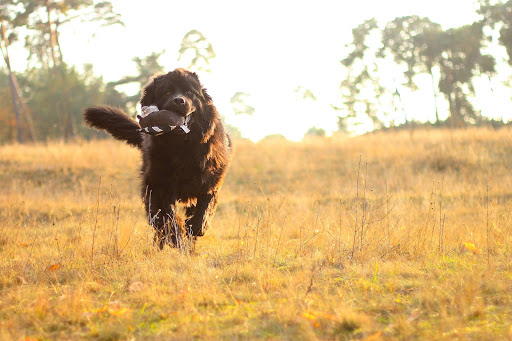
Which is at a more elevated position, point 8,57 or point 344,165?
point 8,57

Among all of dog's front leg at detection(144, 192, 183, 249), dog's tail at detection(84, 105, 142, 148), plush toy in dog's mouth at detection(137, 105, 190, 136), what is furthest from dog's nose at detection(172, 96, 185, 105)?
dog's tail at detection(84, 105, 142, 148)

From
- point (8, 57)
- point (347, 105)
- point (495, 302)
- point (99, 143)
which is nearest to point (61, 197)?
point (99, 143)

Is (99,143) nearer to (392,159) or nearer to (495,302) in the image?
(392,159)

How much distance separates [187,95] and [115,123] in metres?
1.85

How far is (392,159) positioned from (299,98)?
26740 millimetres

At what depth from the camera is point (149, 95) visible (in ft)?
19.5

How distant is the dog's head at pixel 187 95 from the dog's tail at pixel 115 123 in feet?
3.80

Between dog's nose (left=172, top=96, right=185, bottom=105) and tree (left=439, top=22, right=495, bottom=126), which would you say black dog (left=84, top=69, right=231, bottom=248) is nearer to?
dog's nose (left=172, top=96, right=185, bottom=105)

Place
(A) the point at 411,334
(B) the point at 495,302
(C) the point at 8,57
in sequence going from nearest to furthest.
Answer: (A) the point at 411,334, (B) the point at 495,302, (C) the point at 8,57

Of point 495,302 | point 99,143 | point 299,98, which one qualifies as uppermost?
point 299,98

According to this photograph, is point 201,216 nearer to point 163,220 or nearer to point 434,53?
point 163,220

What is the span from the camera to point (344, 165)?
15.1 metres

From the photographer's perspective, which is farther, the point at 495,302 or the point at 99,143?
the point at 99,143

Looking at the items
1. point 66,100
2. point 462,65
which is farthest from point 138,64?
point 462,65
